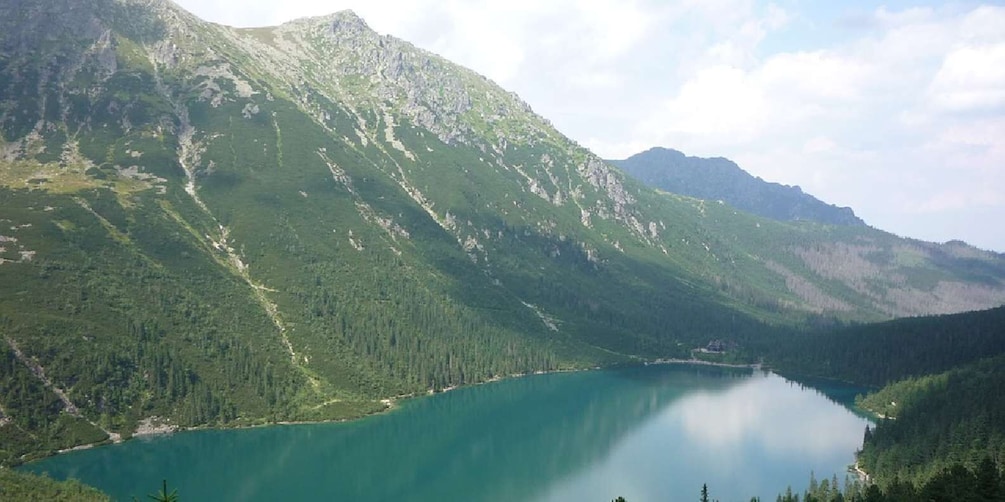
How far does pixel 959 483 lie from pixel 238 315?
15965 centimetres

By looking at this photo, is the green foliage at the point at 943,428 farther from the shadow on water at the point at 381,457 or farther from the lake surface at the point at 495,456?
the shadow on water at the point at 381,457

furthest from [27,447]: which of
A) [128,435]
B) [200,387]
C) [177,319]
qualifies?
[177,319]

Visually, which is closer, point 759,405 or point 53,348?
point 53,348

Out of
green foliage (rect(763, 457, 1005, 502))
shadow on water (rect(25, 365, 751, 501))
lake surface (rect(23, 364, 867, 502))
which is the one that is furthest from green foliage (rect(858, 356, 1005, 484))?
shadow on water (rect(25, 365, 751, 501))

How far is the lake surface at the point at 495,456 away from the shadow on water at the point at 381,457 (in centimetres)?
37

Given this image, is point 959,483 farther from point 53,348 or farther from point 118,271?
point 118,271

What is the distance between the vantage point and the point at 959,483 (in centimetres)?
7962

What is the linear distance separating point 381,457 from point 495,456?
24.4 metres

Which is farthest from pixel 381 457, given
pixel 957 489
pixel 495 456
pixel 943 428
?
pixel 943 428

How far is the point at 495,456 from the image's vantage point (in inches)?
5940

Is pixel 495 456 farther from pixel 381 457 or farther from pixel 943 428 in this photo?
pixel 943 428

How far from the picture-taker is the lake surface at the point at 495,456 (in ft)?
409

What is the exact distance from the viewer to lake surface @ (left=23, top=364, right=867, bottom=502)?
125 m

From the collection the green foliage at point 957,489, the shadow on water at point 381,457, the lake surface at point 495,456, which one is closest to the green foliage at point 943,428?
the lake surface at point 495,456
